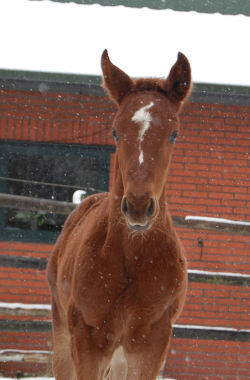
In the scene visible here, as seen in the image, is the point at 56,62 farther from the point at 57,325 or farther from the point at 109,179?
the point at 57,325

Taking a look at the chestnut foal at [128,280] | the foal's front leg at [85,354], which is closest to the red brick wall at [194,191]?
the chestnut foal at [128,280]

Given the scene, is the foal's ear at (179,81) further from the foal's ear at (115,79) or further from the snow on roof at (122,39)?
the snow on roof at (122,39)

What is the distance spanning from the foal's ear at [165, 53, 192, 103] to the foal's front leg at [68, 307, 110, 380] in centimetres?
142

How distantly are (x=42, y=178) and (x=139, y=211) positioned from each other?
16.2ft

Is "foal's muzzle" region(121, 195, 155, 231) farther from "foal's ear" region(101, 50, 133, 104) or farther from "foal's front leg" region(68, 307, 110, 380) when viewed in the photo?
"foal's front leg" region(68, 307, 110, 380)

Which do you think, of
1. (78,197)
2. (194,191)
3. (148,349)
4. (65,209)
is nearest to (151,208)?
(148,349)

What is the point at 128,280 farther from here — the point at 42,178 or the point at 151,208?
the point at 42,178

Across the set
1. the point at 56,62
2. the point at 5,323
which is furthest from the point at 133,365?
the point at 56,62

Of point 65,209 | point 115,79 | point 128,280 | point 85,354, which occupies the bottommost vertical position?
point 85,354

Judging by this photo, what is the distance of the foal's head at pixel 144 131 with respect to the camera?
9.12 ft

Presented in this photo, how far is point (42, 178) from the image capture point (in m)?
7.53

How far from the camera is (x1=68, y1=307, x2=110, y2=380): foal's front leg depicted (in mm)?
3453

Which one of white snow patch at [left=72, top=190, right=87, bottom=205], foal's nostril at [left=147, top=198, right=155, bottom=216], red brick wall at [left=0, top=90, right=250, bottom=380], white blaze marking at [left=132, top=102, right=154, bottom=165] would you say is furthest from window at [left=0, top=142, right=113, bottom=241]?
foal's nostril at [left=147, top=198, right=155, bottom=216]

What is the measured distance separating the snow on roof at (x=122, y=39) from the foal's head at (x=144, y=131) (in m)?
2.95
